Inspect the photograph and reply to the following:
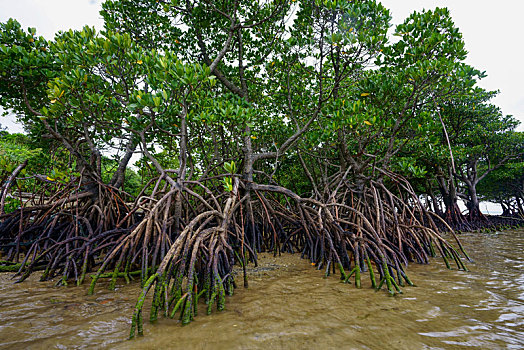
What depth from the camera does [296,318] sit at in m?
2.03

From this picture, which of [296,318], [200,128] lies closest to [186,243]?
[296,318]

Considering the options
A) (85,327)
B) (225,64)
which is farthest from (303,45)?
(85,327)

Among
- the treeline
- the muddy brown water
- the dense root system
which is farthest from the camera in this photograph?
the treeline

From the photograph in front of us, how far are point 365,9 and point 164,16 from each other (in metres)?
4.41

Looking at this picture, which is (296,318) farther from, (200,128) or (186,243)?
(200,128)

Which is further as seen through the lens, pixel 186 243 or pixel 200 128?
pixel 200 128

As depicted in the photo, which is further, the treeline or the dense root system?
the treeline

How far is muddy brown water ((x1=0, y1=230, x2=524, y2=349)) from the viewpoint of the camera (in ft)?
5.45

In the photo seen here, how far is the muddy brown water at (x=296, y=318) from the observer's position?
1662 millimetres

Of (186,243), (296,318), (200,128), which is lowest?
(296,318)

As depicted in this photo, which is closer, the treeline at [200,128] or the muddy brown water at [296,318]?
the muddy brown water at [296,318]

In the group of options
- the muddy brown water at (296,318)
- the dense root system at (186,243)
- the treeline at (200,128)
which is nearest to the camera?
the muddy brown water at (296,318)

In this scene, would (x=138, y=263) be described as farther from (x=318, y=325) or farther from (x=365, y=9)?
(x=365, y=9)

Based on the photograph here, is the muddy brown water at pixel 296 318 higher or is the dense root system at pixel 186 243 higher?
the dense root system at pixel 186 243
